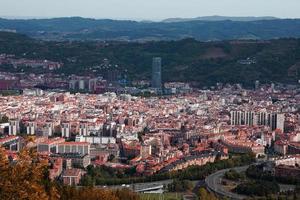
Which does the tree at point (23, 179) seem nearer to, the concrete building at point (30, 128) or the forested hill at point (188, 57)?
the concrete building at point (30, 128)

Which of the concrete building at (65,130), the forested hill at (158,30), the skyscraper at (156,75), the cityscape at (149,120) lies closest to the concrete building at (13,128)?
the cityscape at (149,120)

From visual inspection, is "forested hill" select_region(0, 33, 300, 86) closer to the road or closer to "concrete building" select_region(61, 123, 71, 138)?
"concrete building" select_region(61, 123, 71, 138)

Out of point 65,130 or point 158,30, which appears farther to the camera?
point 158,30

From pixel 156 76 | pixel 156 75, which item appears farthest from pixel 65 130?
pixel 156 75

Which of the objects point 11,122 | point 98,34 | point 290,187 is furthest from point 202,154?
point 98,34

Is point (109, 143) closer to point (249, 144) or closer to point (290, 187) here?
point (249, 144)

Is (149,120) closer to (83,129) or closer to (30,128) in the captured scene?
(83,129)
